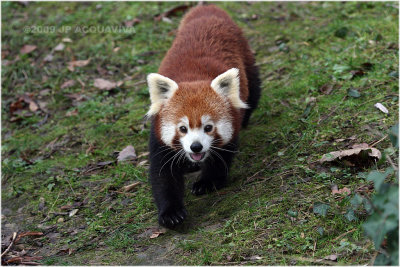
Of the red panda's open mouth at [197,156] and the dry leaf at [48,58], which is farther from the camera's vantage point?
the dry leaf at [48,58]

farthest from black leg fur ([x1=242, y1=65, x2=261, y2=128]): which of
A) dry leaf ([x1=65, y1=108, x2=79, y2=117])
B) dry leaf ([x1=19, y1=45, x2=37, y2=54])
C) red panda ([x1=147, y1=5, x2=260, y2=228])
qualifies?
dry leaf ([x1=19, y1=45, x2=37, y2=54])

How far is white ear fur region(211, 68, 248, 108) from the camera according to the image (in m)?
3.93

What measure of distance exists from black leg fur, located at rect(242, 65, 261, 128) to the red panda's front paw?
64.0 inches

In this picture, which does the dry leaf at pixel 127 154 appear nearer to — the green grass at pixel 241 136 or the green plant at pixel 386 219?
the green grass at pixel 241 136


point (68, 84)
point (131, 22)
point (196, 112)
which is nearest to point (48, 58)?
point (68, 84)

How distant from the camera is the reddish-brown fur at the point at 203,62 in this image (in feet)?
12.7

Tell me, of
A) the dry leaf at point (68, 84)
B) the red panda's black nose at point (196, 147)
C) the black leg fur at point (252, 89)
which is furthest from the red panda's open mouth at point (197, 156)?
the dry leaf at point (68, 84)

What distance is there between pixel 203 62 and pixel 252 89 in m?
1.00

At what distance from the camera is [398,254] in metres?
2.35

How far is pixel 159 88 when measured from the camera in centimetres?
400

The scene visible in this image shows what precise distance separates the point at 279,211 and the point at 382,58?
8.41ft

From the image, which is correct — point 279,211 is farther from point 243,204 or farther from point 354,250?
point 354,250

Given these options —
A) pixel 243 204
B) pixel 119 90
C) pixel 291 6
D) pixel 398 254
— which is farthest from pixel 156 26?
pixel 398 254

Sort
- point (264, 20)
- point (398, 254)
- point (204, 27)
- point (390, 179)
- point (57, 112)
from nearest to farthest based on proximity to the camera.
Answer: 1. point (398, 254)
2. point (390, 179)
3. point (204, 27)
4. point (57, 112)
5. point (264, 20)
